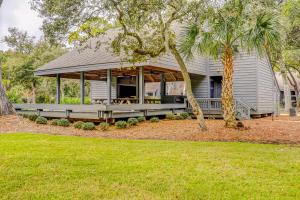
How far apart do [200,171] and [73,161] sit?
96.0 inches

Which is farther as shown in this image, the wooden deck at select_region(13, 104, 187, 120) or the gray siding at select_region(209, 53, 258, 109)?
the gray siding at select_region(209, 53, 258, 109)

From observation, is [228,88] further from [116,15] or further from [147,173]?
[147,173]

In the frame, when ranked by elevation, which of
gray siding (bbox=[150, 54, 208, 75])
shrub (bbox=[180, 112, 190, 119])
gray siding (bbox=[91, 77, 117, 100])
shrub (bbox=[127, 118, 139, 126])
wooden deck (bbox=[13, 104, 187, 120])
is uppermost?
gray siding (bbox=[150, 54, 208, 75])

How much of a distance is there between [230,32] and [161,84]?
891 cm

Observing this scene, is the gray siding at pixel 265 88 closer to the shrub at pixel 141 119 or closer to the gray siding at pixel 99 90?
the shrub at pixel 141 119

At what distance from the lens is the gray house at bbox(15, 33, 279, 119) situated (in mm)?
13911

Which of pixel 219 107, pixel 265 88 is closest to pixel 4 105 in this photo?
pixel 219 107

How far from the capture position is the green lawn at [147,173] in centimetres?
380

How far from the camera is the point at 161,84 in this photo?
18.1 metres

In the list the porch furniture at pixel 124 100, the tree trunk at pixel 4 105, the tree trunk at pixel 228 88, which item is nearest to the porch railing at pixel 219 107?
the porch furniture at pixel 124 100

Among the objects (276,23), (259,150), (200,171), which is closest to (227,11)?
(276,23)

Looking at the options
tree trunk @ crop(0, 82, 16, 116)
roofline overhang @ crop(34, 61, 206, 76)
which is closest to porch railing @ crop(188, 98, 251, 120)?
roofline overhang @ crop(34, 61, 206, 76)

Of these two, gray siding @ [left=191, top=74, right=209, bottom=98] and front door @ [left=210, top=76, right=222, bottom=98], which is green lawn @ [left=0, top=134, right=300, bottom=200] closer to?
gray siding @ [left=191, top=74, right=209, bottom=98]

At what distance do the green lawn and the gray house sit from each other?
6534 mm
